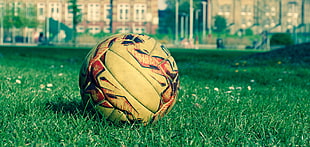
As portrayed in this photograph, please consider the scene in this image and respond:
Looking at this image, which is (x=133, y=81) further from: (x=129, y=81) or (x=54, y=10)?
(x=54, y=10)

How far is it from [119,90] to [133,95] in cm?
12

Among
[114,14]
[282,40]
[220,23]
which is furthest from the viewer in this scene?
[114,14]

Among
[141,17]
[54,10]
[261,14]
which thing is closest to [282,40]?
[261,14]

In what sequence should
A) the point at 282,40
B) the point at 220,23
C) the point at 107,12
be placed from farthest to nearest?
the point at 107,12, the point at 220,23, the point at 282,40

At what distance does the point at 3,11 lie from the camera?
68625 mm

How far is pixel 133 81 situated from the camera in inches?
124

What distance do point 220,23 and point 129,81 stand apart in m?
76.4

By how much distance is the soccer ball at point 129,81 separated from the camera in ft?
10.4

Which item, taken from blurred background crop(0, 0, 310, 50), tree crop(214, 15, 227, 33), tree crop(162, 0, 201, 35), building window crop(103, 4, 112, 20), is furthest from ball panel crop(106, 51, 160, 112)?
tree crop(162, 0, 201, 35)

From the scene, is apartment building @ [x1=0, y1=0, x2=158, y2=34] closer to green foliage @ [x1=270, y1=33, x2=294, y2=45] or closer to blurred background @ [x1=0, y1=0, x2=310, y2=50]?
blurred background @ [x1=0, y1=0, x2=310, y2=50]

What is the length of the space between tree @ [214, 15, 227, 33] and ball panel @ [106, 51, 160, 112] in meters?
75.6


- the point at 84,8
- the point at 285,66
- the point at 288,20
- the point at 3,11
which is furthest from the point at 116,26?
the point at 285,66

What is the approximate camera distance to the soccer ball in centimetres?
316

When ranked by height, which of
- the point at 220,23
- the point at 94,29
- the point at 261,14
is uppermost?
the point at 261,14
